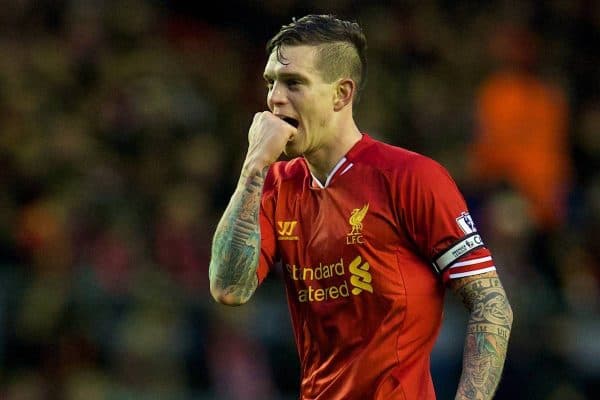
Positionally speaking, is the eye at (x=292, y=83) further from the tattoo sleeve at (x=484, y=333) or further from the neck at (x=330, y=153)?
the tattoo sleeve at (x=484, y=333)

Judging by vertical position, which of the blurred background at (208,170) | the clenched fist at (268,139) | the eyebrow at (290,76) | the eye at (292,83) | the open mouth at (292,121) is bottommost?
the blurred background at (208,170)

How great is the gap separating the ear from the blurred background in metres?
3.71

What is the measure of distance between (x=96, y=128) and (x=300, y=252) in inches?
236

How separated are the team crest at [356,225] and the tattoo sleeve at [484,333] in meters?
0.41

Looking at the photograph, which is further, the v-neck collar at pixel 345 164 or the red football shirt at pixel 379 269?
the v-neck collar at pixel 345 164

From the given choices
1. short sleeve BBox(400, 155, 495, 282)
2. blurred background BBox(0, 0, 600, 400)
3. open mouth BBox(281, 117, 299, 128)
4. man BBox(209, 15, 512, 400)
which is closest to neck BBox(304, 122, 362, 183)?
man BBox(209, 15, 512, 400)

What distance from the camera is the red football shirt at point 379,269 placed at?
4.38 m

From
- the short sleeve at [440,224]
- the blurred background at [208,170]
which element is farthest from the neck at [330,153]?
the blurred background at [208,170]

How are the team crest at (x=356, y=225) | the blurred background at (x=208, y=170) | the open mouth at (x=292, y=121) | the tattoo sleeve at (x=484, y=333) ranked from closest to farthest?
the tattoo sleeve at (x=484, y=333) → the team crest at (x=356, y=225) → the open mouth at (x=292, y=121) → the blurred background at (x=208, y=170)

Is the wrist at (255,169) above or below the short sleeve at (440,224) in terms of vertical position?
above

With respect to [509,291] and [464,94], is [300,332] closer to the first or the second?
[509,291]

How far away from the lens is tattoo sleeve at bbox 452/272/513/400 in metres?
4.27

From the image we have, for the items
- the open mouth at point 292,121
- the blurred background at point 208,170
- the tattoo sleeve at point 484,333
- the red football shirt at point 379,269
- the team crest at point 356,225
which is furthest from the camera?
the blurred background at point 208,170

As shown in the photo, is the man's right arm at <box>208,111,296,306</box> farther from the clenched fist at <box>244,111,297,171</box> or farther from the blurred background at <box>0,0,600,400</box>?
the blurred background at <box>0,0,600,400</box>
